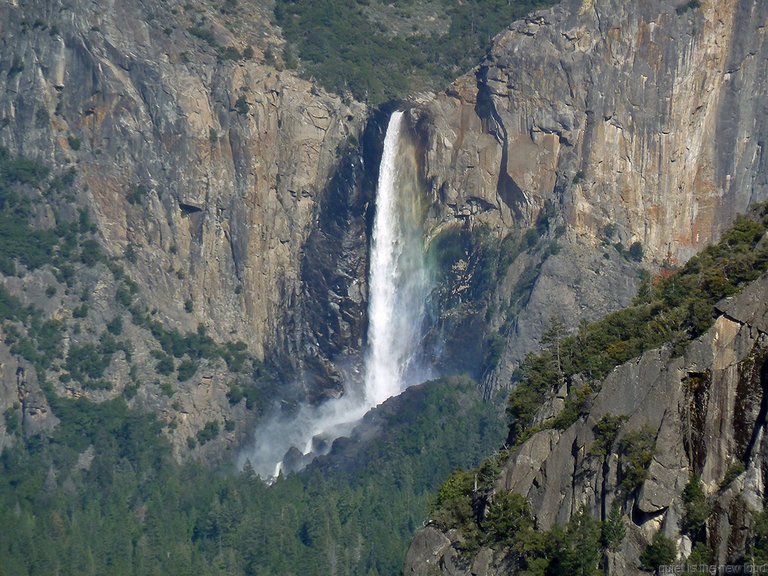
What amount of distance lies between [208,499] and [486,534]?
201ft

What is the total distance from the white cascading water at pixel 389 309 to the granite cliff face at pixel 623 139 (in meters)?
8.40

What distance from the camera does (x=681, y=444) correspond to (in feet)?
240

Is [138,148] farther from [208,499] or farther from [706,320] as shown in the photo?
[706,320]

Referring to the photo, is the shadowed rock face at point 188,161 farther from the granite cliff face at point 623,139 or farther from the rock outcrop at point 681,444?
the rock outcrop at point 681,444

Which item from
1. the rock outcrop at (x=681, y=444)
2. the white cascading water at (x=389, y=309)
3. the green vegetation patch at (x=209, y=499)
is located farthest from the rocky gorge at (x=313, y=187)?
the rock outcrop at (x=681, y=444)

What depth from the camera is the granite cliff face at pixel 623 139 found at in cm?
14388

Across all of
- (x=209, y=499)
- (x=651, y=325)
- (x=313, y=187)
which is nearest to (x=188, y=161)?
(x=313, y=187)

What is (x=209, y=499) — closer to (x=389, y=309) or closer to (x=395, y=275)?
(x=389, y=309)

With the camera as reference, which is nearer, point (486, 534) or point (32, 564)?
point (486, 534)

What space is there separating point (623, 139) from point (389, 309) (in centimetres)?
2422

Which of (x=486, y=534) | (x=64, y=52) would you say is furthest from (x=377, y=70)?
(x=486, y=534)

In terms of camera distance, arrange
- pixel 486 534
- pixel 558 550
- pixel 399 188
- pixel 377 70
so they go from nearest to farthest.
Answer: pixel 558 550
pixel 486 534
pixel 399 188
pixel 377 70

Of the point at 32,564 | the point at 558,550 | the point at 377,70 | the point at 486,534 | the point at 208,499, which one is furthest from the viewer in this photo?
the point at 377,70

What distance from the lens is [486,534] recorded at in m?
81.2
